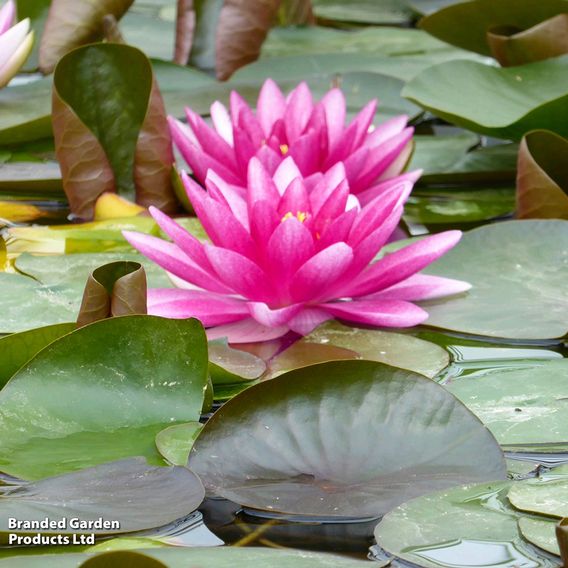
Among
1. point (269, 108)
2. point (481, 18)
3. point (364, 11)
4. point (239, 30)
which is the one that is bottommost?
point (364, 11)

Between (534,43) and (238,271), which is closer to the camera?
(238,271)

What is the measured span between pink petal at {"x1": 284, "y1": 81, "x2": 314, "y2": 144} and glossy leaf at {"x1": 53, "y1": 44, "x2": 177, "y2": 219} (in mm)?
236

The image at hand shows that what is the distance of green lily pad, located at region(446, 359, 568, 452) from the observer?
3.73 feet

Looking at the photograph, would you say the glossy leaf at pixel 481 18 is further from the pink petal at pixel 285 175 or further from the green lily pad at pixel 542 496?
the green lily pad at pixel 542 496

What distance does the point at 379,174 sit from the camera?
1.92 m

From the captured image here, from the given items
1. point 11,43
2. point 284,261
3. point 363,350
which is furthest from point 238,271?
point 11,43

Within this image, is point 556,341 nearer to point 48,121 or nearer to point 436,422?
point 436,422

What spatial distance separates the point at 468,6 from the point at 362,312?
3.76 feet

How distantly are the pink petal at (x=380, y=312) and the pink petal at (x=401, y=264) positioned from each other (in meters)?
0.02

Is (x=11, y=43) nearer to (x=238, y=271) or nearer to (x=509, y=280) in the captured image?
(x=238, y=271)

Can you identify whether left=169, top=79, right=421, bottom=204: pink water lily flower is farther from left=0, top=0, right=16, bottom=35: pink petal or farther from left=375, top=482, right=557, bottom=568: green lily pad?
left=375, top=482, right=557, bottom=568: green lily pad

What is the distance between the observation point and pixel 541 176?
177cm

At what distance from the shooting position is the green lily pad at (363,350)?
1.34 meters

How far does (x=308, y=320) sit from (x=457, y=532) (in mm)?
546
